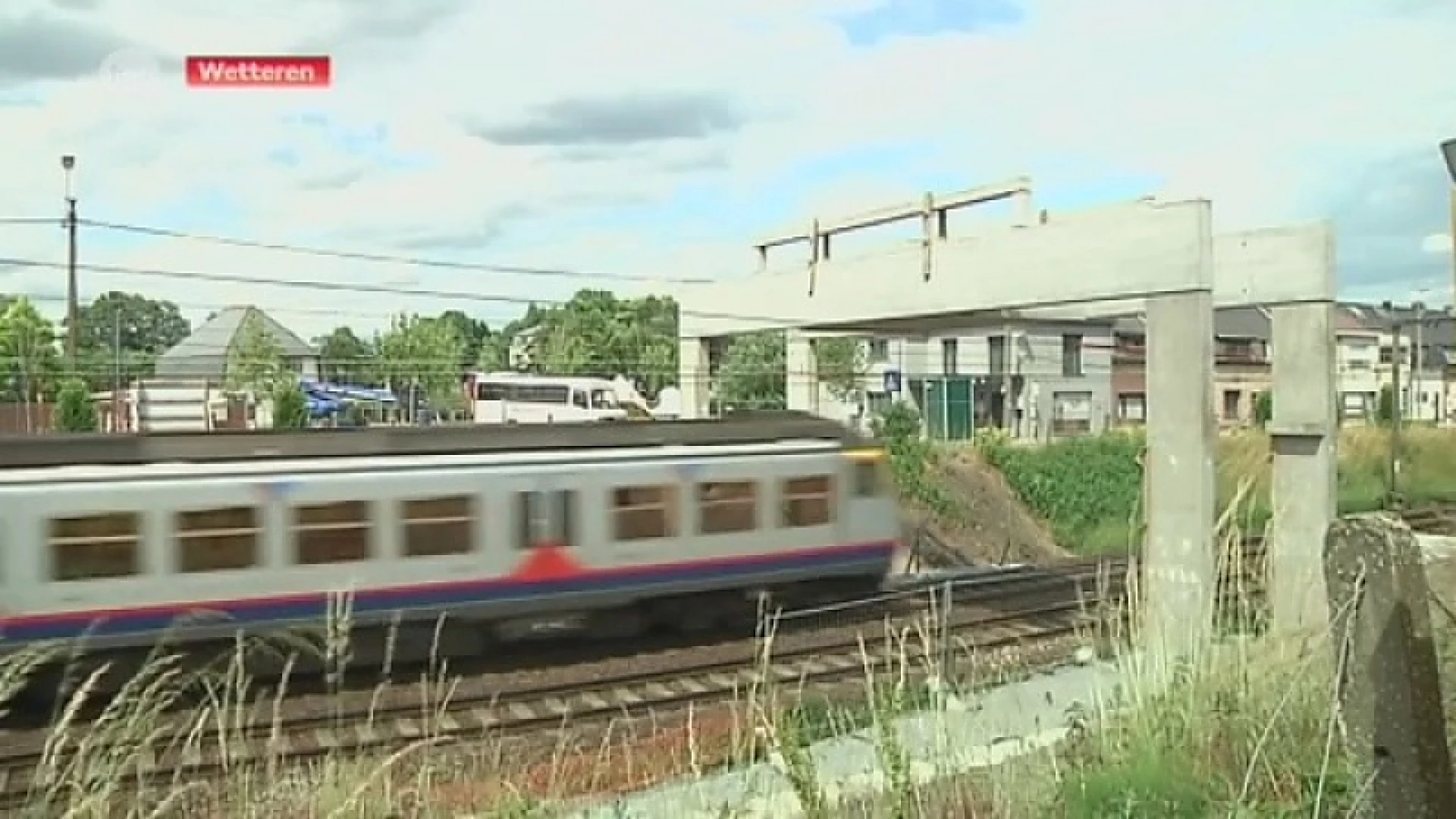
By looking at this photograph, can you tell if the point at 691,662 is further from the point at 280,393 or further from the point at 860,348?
the point at 860,348

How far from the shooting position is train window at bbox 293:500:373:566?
13.3 m

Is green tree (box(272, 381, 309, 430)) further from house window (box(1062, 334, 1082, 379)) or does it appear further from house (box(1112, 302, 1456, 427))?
house window (box(1062, 334, 1082, 379))

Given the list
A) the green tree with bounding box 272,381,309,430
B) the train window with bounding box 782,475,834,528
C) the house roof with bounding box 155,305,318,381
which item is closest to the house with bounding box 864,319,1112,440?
the green tree with bounding box 272,381,309,430

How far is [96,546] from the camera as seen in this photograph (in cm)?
1235

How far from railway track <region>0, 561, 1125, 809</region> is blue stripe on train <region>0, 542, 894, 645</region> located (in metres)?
0.76

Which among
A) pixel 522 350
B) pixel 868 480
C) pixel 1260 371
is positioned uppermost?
pixel 522 350

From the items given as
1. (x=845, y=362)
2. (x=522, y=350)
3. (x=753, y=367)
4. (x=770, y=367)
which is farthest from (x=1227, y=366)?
(x=522, y=350)

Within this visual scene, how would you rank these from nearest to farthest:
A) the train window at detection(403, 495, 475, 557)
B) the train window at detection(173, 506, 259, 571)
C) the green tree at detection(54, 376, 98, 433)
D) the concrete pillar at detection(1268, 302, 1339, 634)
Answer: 1. the train window at detection(173, 506, 259, 571)
2. the train window at detection(403, 495, 475, 557)
3. the concrete pillar at detection(1268, 302, 1339, 634)
4. the green tree at detection(54, 376, 98, 433)

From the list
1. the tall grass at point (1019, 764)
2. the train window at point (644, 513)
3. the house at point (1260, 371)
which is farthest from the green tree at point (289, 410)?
the house at point (1260, 371)

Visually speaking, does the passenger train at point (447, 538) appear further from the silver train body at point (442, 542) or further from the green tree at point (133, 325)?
the green tree at point (133, 325)

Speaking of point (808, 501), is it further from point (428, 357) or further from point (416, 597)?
point (428, 357)

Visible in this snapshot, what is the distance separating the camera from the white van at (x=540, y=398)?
50594 millimetres

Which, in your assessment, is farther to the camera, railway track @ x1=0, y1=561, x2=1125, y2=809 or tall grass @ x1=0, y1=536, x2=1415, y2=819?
railway track @ x1=0, y1=561, x2=1125, y2=809

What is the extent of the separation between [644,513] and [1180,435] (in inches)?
216
